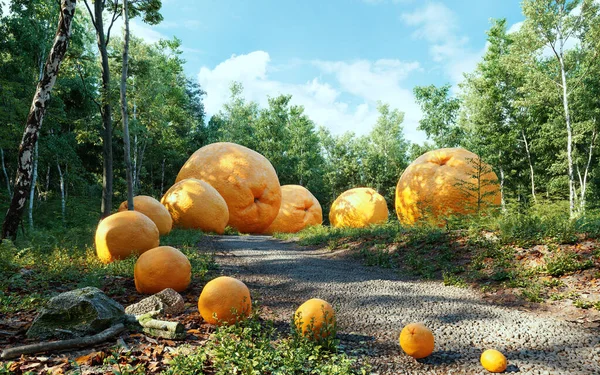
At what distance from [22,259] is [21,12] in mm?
15752

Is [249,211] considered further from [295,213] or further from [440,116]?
[440,116]

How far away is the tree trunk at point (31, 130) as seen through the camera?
808cm

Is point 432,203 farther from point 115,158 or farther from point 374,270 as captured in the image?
point 115,158

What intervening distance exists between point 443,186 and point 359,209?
6314mm

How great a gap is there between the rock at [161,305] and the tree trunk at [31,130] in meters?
5.73

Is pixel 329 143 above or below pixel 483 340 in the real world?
above

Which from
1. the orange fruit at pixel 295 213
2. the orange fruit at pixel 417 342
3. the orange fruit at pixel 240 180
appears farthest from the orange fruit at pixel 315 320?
the orange fruit at pixel 295 213

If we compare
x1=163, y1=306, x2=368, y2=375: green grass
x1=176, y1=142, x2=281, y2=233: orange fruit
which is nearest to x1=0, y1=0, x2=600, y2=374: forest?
x1=163, y1=306, x2=368, y2=375: green grass

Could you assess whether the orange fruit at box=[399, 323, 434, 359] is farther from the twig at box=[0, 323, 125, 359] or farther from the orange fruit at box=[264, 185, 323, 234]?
the orange fruit at box=[264, 185, 323, 234]

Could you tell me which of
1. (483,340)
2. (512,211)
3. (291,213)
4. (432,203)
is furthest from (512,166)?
(483,340)

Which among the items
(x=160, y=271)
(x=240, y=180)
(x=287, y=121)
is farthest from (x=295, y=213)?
(x=287, y=121)

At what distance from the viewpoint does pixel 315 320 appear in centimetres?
356

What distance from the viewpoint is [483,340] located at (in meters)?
3.96

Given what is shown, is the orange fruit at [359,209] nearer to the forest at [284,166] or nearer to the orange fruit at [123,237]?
the forest at [284,166]
